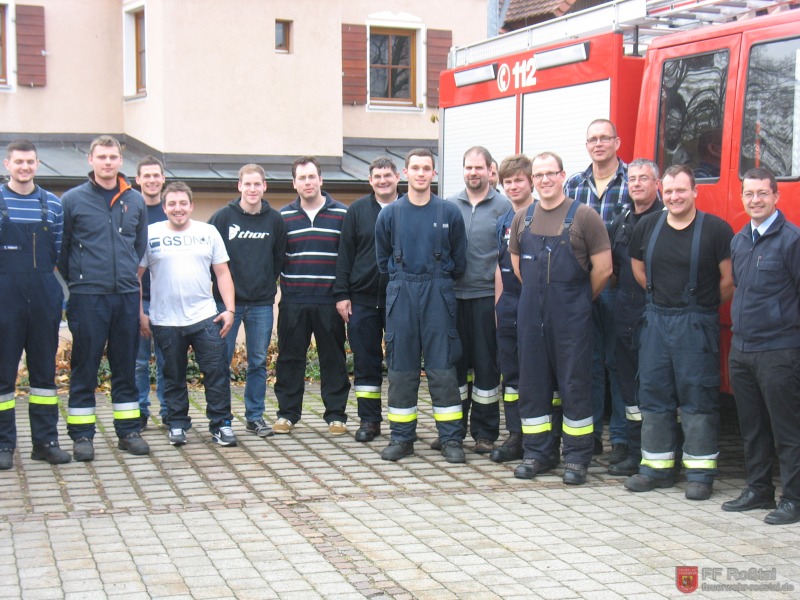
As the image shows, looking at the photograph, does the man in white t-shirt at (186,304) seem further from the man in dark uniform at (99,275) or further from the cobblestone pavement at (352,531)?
the cobblestone pavement at (352,531)

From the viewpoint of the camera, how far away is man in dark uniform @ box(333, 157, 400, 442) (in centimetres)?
790

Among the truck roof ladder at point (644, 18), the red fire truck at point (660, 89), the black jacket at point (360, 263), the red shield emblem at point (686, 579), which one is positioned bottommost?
the red shield emblem at point (686, 579)

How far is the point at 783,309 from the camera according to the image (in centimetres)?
591

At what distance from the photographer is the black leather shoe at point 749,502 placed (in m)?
6.11

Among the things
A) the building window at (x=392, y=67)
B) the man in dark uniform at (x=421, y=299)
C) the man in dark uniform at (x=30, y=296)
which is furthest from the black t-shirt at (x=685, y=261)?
the building window at (x=392, y=67)

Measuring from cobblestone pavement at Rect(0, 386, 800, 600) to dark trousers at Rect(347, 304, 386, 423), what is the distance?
0.46 meters

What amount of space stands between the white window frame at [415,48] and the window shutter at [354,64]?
0.18m

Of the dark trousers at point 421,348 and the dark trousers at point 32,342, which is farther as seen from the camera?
the dark trousers at point 421,348

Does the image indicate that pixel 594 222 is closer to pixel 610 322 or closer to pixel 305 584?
pixel 610 322

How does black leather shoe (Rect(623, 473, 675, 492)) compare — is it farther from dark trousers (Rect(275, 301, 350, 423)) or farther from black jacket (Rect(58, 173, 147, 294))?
black jacket (Rect(58, 173, 147, 294))

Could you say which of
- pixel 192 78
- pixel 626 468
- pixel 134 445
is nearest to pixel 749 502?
pixel 626 468

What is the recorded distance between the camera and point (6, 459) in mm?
7129

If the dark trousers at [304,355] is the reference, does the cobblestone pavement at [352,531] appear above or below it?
below

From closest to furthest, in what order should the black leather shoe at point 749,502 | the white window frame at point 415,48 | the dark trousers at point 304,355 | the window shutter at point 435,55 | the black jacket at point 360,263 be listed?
the black leather shoe at point 749,502
the black jacket at point 360,263
the dark trousers at point 304,355
the white window frame at point 415,48
the window shutter at point 435,55
